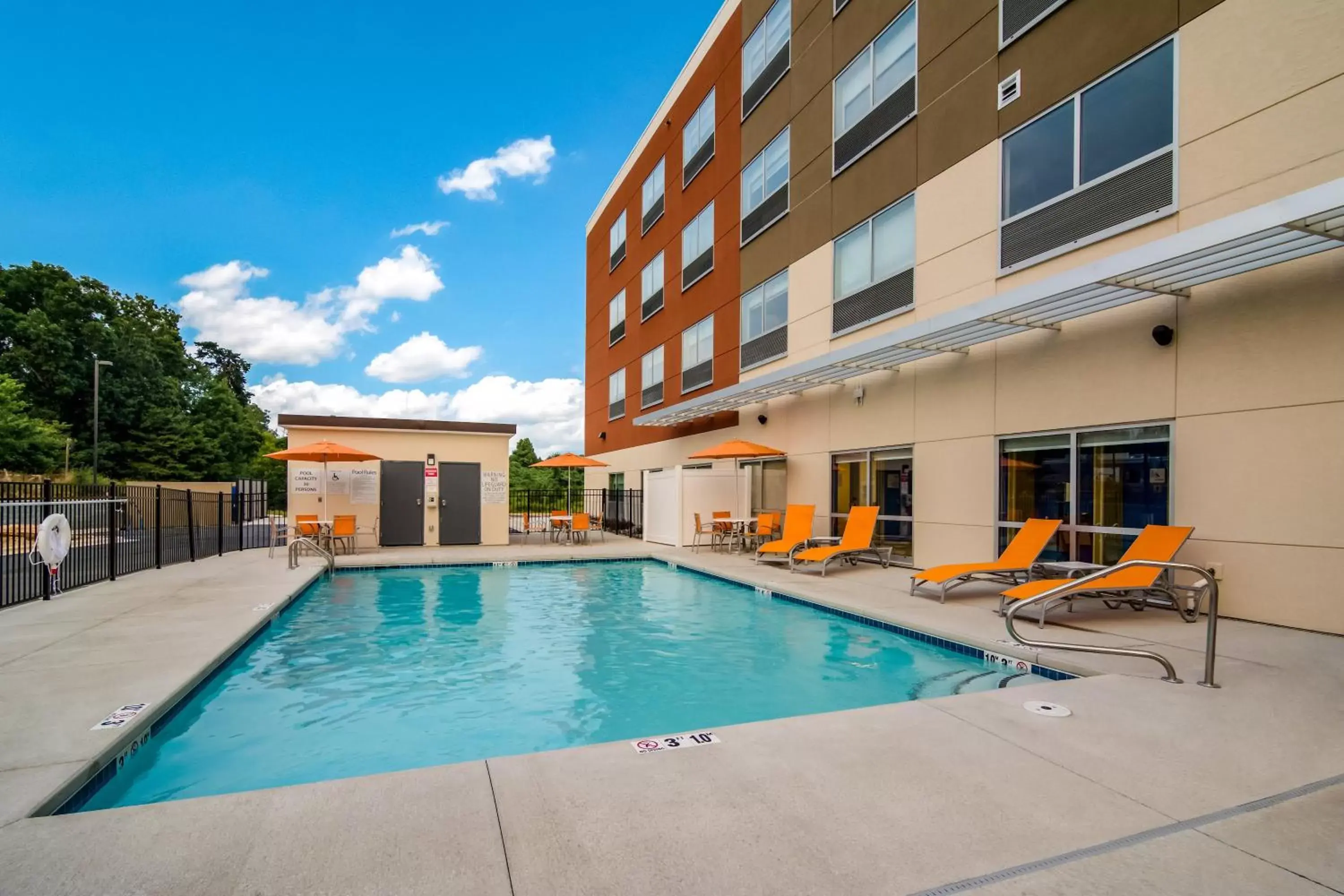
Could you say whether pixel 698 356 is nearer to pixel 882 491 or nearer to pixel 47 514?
pixel 882 491

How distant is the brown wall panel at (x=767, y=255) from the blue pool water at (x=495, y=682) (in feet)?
26.2

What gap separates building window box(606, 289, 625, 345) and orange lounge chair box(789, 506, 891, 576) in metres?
14.8

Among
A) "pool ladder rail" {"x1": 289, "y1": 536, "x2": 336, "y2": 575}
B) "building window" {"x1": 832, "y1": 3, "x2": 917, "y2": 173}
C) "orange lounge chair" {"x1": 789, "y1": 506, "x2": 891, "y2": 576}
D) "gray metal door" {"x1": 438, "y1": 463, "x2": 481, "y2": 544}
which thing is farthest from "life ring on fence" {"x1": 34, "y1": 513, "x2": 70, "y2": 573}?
"building window" {"x1": 832, "y1": 3, "x2": 917, "y2": 173}

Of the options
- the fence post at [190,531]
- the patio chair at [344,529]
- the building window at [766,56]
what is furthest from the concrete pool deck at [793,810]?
the building window at [766,56]

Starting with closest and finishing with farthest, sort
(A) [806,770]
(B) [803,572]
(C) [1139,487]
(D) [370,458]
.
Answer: (A) [806,770] → (C) [1139,487] → (B) [803,572] → (D) [370,458]

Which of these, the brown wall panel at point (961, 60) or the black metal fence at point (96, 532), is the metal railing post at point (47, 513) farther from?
the brown wall panel at point (961, 60)

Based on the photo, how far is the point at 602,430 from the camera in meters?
26.1

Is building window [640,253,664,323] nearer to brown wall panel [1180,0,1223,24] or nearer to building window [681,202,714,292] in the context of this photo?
building window [681,202,714,292]

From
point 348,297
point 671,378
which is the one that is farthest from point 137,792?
point 348,297

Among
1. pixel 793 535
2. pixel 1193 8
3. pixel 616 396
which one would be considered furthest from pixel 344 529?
pixel 1193 8

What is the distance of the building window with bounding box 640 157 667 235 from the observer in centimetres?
2103

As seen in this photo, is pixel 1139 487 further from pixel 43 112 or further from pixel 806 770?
pixel 43 112

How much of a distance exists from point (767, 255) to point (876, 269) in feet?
12.4

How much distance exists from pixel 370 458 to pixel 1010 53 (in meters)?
12.7
